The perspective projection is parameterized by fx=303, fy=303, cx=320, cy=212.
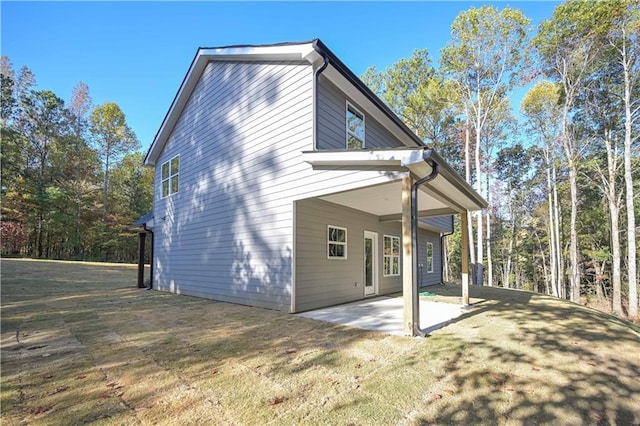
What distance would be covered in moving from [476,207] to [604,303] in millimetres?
16824

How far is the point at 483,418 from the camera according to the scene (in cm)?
239

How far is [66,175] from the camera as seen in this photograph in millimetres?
24391

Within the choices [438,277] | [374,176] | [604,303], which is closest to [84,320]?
[374,176]

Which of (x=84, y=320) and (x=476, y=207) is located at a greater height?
(x=476, y=207)

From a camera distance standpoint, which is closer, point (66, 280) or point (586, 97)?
point (66, 280)

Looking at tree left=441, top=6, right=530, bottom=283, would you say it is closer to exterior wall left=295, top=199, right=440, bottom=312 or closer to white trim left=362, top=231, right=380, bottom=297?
white trim left=362, top=231, right=380, bottom=297

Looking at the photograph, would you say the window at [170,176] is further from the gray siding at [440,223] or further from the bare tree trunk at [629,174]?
the bare tree trunk at [629,174]

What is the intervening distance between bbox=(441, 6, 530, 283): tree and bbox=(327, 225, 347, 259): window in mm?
8973

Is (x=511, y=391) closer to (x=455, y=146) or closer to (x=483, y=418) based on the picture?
(x=483, y=418)

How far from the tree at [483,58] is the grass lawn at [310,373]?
11.1 metres

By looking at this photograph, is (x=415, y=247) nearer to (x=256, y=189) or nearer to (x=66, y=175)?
(x=256, y=189)

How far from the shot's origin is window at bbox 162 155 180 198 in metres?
11.0

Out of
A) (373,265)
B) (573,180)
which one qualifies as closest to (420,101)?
(573,180)

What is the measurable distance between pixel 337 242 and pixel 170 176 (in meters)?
7.43
